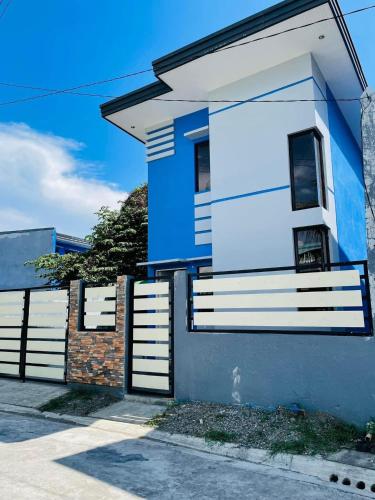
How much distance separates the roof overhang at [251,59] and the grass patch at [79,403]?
7.69m

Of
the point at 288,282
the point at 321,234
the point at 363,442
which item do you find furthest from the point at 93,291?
the point at 363,442

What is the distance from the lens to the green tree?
1525cm

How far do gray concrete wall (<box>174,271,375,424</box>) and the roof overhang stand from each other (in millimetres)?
5338

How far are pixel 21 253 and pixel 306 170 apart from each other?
20.2 metres

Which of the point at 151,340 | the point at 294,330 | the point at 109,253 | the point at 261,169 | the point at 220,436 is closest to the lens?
the point at 220,436

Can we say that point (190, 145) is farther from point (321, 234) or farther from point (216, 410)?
point (216, 410)

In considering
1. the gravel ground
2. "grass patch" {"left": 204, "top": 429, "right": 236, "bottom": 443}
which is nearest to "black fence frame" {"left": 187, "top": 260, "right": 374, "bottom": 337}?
the gravel ground

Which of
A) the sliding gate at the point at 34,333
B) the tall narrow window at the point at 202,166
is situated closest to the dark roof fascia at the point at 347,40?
the tall narrow window at the point at 202,166

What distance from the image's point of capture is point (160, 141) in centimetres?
1198

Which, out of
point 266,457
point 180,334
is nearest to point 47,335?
point 180,334

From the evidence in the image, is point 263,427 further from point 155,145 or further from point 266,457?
point 155,145

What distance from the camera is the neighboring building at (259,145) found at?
340 inches

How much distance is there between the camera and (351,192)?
11.1m

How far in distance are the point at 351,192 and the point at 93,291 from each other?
7530 millimetres
